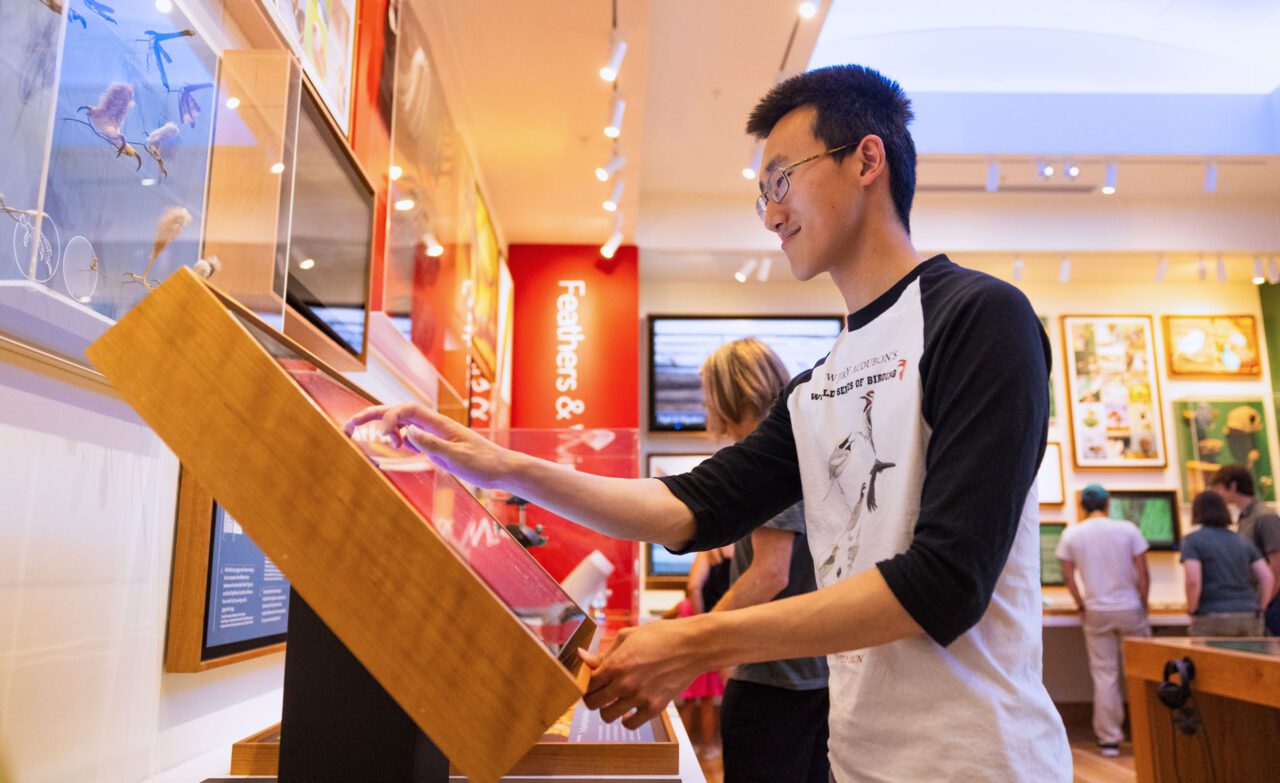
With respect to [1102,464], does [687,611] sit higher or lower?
lower

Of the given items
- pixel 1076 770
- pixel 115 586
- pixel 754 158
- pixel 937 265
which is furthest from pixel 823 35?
pixel 115 586

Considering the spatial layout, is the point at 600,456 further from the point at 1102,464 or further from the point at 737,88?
the point at 1102,464

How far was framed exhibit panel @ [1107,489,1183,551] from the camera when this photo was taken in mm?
7355

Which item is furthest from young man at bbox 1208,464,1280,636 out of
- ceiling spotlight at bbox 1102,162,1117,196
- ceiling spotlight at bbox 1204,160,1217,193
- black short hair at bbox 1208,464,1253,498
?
ceiling spotlight at bbox 1102,162,1117,196

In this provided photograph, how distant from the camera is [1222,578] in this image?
550 centimetres

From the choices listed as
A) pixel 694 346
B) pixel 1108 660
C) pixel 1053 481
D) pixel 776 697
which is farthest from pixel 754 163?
pixel 776 697

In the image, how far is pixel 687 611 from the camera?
5258mm

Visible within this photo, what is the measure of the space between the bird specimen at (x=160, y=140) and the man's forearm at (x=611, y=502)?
667 millimetres

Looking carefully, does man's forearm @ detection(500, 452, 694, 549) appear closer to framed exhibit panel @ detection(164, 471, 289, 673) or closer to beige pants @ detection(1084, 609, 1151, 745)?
framed exhibit panel @ detection(164, 471, 289, 673)

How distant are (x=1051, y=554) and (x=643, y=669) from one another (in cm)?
723

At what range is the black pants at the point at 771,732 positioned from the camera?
6.68 ft

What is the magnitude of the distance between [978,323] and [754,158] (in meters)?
4.85

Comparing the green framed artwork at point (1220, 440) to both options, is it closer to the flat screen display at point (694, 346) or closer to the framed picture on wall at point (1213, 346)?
the framed picture on wall at point (1213, 346)

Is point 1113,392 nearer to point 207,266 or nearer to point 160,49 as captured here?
point 207,266
